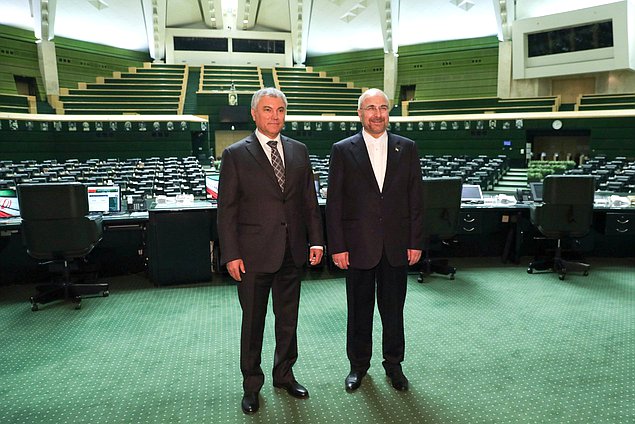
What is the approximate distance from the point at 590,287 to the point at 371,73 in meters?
19.8

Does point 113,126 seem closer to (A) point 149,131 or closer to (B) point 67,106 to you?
(A) point 149,131

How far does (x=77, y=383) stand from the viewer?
2564 mm

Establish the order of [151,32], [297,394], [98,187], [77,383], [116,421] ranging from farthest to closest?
[151,32]
[98,187]
[77,383]
[297,394]
[116,421]

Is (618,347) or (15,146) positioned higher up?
(15,146)

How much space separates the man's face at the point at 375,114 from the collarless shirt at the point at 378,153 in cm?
5

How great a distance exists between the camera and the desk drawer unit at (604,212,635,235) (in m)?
4.91

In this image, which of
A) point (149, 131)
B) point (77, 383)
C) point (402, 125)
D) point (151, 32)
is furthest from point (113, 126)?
point (77, 383)

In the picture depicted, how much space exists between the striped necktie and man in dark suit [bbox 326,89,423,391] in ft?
0.90

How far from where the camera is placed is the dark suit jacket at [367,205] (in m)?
2.36

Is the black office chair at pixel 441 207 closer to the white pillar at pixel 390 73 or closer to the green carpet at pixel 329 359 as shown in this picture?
the green carpet at pixel 329 359

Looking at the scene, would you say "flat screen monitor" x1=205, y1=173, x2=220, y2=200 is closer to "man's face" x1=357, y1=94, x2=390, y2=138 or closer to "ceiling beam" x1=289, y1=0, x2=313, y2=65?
"man's face" x1=357, y1=94, x2=390, y2=138

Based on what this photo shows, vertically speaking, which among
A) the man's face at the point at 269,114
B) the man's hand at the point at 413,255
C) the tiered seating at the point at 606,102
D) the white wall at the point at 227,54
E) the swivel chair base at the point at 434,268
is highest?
the white wall at the point at 227,54

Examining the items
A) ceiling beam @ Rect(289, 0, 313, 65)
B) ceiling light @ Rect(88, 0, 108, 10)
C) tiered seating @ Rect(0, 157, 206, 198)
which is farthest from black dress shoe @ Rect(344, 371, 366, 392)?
ceiling beam @ Rect(289, 0, 313, 65)

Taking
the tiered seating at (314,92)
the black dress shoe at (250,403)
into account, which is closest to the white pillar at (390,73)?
the tiered seating at (314,92)
